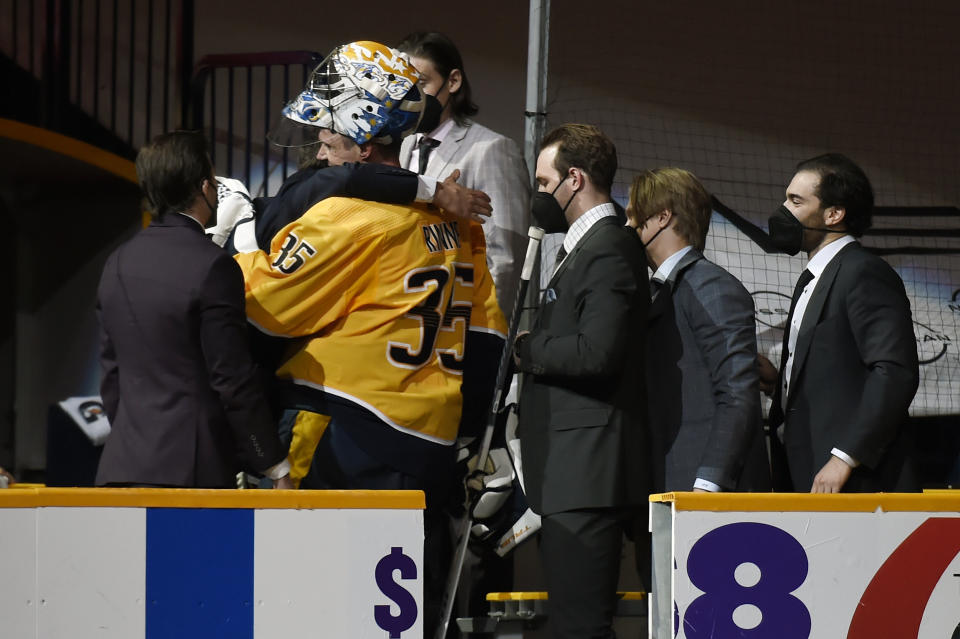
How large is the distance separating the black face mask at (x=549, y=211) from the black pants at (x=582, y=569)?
71 cm

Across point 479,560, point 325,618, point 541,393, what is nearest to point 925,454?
point 479,560

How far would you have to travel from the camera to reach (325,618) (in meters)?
2.09

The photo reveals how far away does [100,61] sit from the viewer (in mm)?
6719

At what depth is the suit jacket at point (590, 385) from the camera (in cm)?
275

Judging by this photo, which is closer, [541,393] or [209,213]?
[209,213]

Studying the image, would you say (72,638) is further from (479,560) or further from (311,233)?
(479,560)

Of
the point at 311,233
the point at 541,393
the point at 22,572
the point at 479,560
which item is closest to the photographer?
the point at 22,572

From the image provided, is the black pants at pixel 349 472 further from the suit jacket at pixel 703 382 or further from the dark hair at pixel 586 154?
the dark hair at pixel 586 154

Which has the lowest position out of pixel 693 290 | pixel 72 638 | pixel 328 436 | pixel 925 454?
pixel 925 454

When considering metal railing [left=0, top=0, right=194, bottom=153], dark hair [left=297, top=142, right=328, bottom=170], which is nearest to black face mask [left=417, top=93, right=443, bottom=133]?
dark hair [left=297, top=142, right=328, bottom=170]

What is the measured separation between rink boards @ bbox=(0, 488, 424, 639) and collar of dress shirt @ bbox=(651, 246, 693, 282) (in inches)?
48.1

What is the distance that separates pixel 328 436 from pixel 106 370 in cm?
49

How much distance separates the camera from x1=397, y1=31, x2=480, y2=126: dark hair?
3736 mm

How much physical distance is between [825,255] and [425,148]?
1.26m
